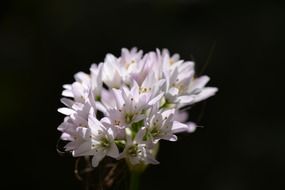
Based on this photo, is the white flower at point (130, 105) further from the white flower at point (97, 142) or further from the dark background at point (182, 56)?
the dark background at point (182, 56)

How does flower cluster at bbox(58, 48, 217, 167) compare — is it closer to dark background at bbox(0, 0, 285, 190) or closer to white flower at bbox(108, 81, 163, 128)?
white flower at bbox(108, 81, 163, 128)

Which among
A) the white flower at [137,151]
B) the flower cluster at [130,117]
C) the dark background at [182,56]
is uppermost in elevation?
the dark background at [182,56]

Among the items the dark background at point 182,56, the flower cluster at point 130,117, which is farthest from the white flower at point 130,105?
the dark background at point 182,56

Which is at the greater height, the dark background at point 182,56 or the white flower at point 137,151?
the dark background at point 182,56

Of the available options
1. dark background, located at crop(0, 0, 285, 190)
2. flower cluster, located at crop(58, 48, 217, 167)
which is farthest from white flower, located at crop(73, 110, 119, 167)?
dark background, located at crop(0, 0, 285, 190)

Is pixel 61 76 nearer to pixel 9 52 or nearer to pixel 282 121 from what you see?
pixel 9 52

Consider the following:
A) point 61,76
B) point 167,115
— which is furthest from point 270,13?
point 167,115

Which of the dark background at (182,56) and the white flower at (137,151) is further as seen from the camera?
the dark background at (182,56)

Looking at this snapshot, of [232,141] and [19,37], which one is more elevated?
[19,37]

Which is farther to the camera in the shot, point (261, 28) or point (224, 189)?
point (261, 28)
